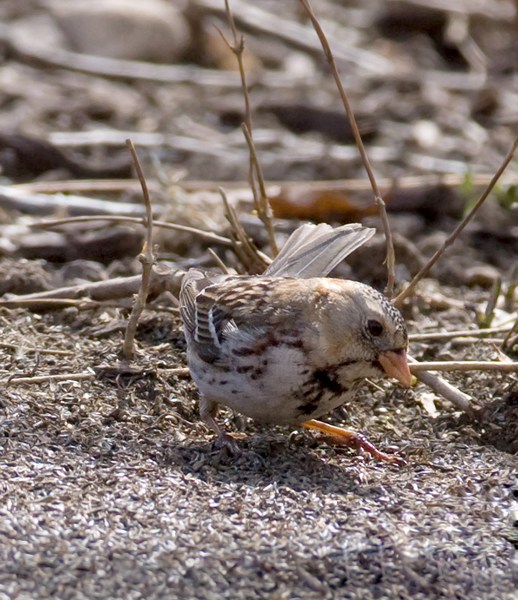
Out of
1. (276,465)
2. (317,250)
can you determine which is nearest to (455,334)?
(317,250)

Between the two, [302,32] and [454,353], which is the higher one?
[302,32]

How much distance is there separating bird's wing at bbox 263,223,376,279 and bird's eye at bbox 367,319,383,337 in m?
0.63

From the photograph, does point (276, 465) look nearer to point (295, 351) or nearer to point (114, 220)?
point (295, 351)

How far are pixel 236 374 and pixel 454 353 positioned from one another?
146 centimetres

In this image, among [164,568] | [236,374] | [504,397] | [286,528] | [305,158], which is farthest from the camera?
[305,158]

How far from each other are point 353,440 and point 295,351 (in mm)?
470

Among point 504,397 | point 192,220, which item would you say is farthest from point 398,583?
point 192,220

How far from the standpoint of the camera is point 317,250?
13.5ft

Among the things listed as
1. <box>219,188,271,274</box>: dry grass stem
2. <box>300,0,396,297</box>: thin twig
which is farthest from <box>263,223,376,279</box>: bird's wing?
<box>219,188,271,274</box>: dry grass stem

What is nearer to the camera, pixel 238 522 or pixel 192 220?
pixel 238 522

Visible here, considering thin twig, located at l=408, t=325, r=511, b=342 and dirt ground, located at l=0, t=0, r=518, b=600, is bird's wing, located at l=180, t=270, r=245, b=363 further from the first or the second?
thin twig, located at l=408, t=325, r=511, b=342

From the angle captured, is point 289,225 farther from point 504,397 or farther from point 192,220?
point 504,397

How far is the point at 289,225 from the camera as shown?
5.91m

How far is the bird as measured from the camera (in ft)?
10.9
